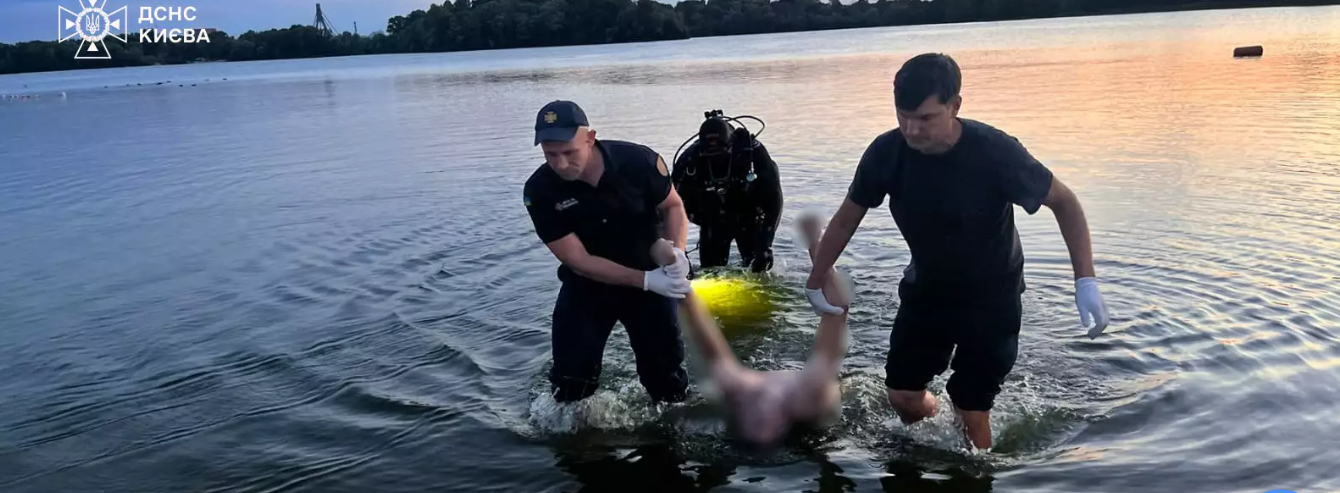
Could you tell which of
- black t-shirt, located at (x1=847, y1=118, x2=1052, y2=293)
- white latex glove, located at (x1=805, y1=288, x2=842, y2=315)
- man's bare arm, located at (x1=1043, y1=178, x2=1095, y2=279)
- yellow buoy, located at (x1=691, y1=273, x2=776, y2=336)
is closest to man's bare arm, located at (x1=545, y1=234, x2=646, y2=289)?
white latex glove, located at (x1=805, y1=288, x2=842, y2=315)

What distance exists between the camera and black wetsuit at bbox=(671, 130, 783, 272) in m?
9.49

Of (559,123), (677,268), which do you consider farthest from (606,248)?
(559,123)

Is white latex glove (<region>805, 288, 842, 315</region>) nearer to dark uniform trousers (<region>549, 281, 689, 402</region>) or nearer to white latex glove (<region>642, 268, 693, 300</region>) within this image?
white latex glove (<region>642, 268, 693, 300</region>)

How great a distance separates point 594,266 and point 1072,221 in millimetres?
2482

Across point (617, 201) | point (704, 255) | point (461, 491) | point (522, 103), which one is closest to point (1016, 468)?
point (617, 201)

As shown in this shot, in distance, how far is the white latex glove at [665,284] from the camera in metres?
5.15

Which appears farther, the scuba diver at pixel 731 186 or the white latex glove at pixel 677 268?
the scuba diver at pixel 731 186

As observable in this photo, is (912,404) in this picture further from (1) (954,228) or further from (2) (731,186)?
(2) (731,186)

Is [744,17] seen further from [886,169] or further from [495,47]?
[886,169]

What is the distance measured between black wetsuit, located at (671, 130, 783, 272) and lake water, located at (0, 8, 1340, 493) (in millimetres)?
524

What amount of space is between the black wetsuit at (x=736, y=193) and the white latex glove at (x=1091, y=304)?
5.22 meters

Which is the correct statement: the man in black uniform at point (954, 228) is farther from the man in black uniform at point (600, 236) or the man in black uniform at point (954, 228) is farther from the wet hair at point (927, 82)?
the man in black uniform at point (600, 236)

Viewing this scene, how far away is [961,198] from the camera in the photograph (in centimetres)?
444

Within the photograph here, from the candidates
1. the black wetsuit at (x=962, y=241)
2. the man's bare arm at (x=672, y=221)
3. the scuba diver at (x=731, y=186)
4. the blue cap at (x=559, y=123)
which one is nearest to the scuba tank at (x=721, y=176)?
the scuba diver at (x=731, y=186)
